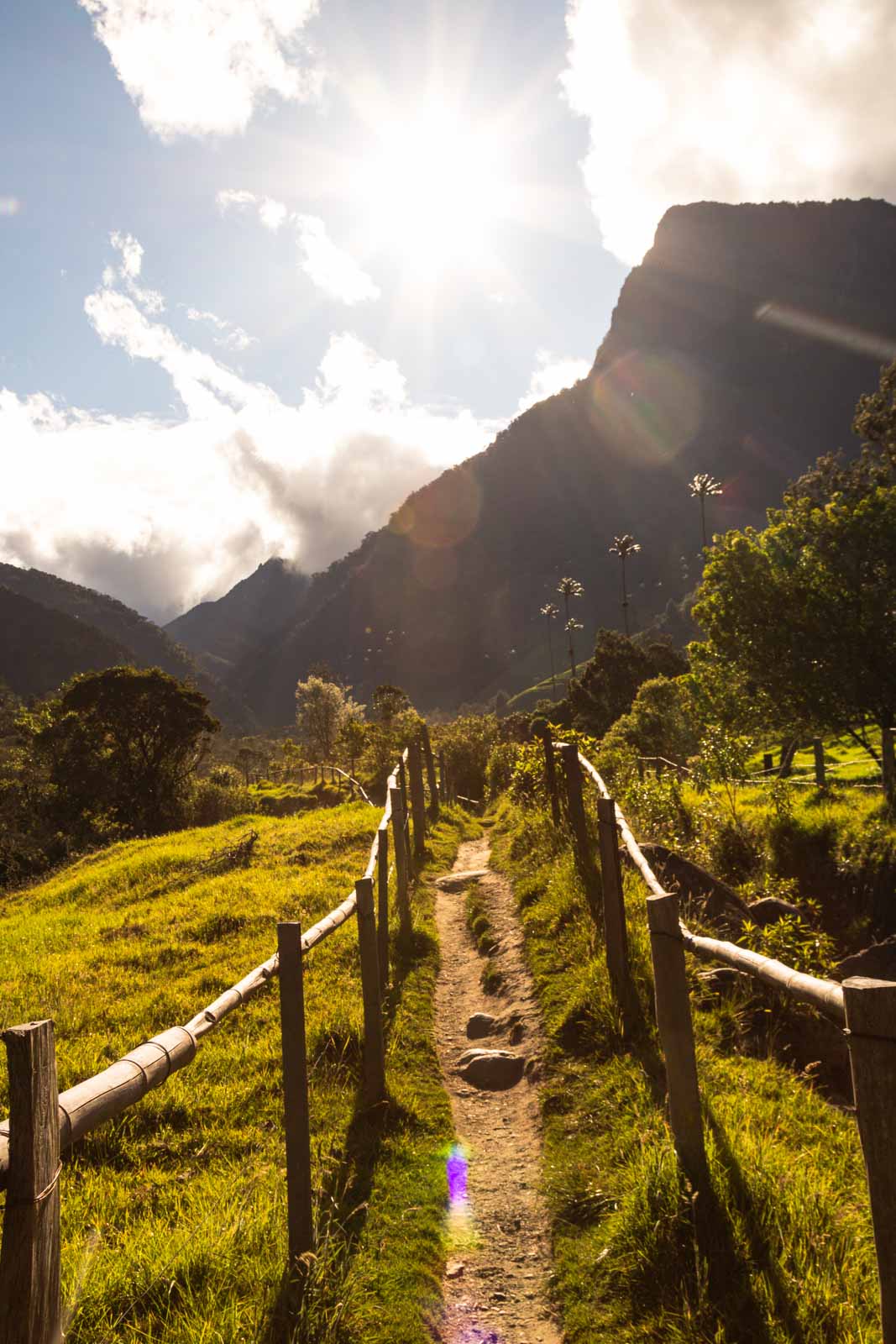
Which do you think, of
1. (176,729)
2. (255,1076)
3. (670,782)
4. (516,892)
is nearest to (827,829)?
(670,782)

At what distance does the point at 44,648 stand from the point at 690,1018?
16641cm

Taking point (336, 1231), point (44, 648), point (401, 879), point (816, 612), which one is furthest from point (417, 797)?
point (44, 648)

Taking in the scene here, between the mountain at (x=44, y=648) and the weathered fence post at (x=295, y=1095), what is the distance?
15057cm

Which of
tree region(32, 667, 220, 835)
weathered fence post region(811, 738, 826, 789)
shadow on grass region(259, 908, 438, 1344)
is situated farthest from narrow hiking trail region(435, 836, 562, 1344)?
tree region(32, 667, 220, 835)

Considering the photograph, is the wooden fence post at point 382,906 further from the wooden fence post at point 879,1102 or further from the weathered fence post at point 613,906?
the wooden fence post at point 879,1102

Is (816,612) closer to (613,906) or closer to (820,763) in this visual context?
(820,763)

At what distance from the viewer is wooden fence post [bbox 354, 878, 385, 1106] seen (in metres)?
5.62

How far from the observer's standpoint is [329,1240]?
13.0 feet

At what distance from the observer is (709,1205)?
3.76 m

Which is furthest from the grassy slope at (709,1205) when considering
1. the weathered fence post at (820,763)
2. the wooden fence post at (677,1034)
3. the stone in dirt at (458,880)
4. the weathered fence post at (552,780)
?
the weathered fence post at (820,763)

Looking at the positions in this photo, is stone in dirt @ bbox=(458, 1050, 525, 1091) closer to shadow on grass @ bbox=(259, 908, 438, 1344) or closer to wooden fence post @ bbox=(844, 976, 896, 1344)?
shadow on grass @ bbox=(259, 908, 438, 1344)

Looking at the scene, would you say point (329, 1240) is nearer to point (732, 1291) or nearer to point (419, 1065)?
point (732, 1291)

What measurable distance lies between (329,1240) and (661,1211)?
1768 millimetres

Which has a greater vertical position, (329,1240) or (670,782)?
(670,782)
